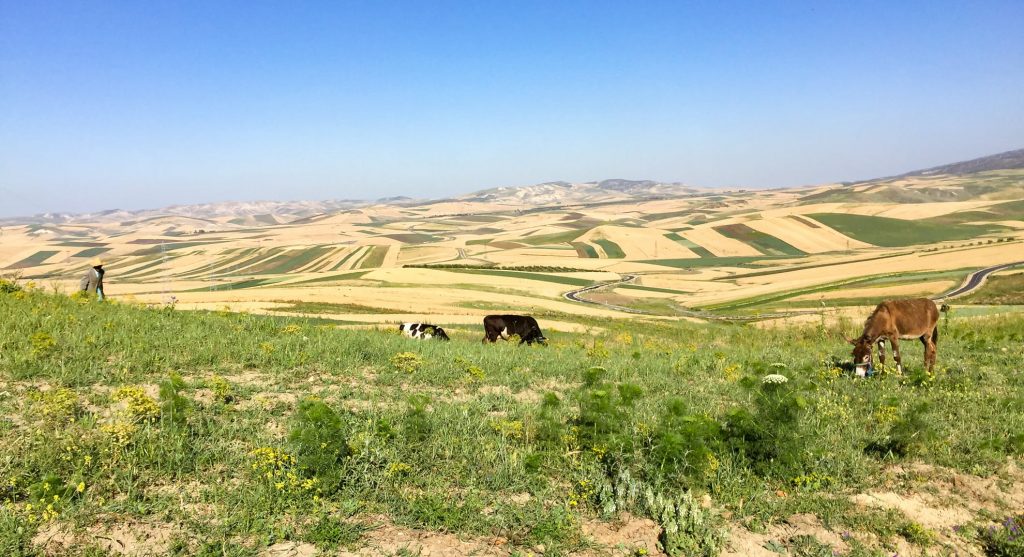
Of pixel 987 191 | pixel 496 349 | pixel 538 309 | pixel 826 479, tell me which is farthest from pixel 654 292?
pixel 987 191

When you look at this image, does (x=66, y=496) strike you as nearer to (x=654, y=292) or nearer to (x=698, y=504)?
(x=698, y=504)

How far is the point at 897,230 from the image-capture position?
11175cm

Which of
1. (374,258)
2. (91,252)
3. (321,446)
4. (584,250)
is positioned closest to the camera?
(321,446)

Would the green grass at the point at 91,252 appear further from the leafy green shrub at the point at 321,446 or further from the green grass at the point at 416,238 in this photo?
the leafy green shrub at the point at 321,446

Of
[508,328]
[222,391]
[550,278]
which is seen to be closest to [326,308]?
[508,328]

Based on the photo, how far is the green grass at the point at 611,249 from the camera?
108 meters

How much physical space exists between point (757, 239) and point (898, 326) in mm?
110071

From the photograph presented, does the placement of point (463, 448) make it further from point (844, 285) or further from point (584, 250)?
point (584, 250)

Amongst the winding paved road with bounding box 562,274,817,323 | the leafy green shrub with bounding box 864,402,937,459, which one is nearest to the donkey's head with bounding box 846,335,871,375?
the leafy green shrub with bounding box 864,402,937,459

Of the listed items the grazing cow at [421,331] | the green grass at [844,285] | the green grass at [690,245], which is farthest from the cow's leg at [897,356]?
the green grass at [690,245]

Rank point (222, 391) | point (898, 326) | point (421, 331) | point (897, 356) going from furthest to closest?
point (421, 331) → point (898, 326) → point (897, 356) → point (222, 391)

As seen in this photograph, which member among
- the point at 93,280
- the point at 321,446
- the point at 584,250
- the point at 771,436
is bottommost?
the point at 584,250

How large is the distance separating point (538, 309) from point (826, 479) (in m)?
36.9

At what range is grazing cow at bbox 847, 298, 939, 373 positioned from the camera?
12359 millimetres
